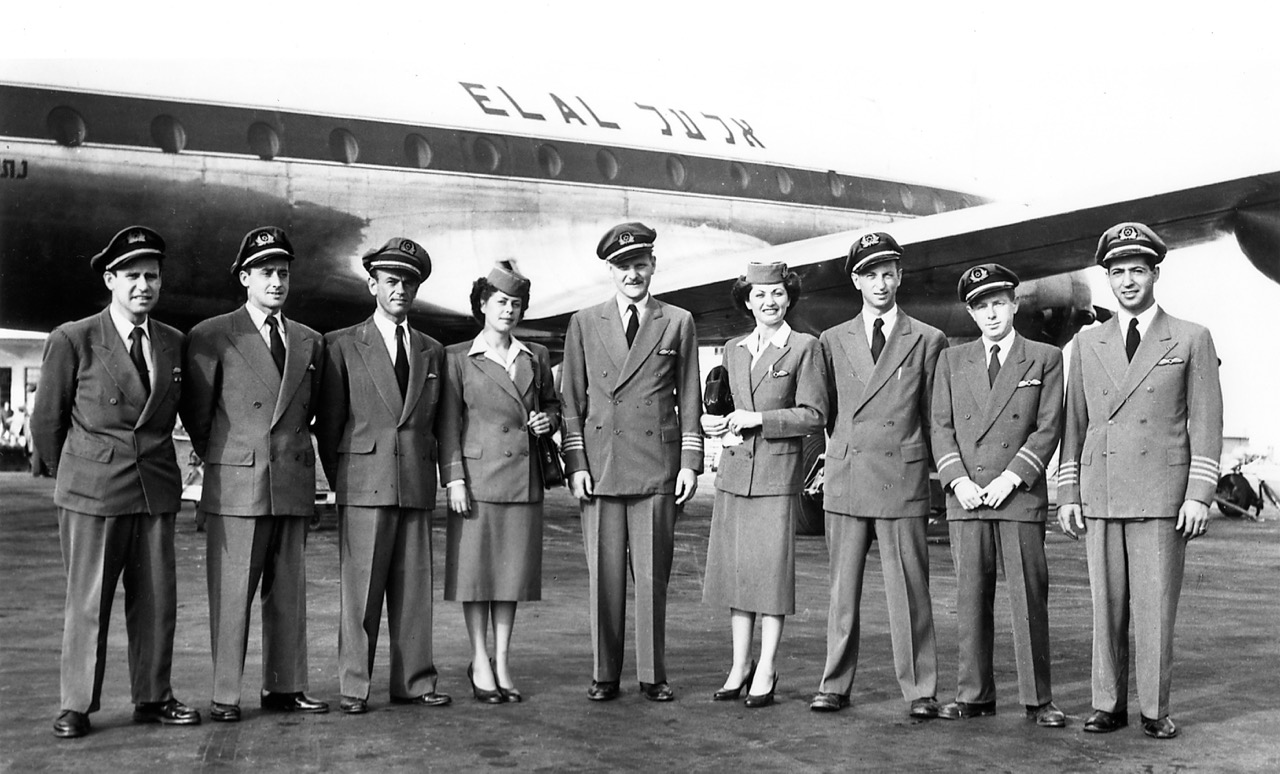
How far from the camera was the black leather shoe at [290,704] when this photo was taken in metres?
4.10

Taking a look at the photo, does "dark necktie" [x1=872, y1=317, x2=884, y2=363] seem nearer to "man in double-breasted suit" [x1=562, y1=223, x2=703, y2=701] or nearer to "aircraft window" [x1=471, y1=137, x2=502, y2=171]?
"man in double-breasted suit" [x1=562, y1=223, x2=703, y2=701]

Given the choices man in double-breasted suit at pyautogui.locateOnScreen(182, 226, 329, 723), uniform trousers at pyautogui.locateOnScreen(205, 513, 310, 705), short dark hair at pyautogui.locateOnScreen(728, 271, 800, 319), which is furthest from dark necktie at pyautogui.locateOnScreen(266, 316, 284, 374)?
short dark hair at pyautogui.locateOnScreen(728, 271, 800, 319)

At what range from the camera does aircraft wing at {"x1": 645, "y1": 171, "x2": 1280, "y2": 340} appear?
861cm

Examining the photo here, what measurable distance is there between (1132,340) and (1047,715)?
47.8 inches

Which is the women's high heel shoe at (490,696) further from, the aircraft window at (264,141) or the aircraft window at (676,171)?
the aircraft window at (676,171)

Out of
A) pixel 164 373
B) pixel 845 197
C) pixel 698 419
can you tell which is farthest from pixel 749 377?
pixel 845 197

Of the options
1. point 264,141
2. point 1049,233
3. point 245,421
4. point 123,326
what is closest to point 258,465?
point 245,421

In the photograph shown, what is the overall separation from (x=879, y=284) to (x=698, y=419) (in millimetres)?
789

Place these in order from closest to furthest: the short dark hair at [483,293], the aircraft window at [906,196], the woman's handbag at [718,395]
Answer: the short dark hair at [483,293]
the woman's handbag at [718,395]
the aircraft window at [906,196]

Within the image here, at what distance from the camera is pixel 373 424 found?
431cm

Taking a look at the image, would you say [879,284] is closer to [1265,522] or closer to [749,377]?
[749,377]

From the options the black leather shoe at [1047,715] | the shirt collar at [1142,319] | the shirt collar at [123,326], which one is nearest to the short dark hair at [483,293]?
the shirt collar at [123,326]

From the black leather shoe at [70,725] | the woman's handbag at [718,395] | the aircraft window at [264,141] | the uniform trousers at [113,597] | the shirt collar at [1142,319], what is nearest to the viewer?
the black leather shoe at [70,725]

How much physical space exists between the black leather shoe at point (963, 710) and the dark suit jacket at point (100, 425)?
2528mm
